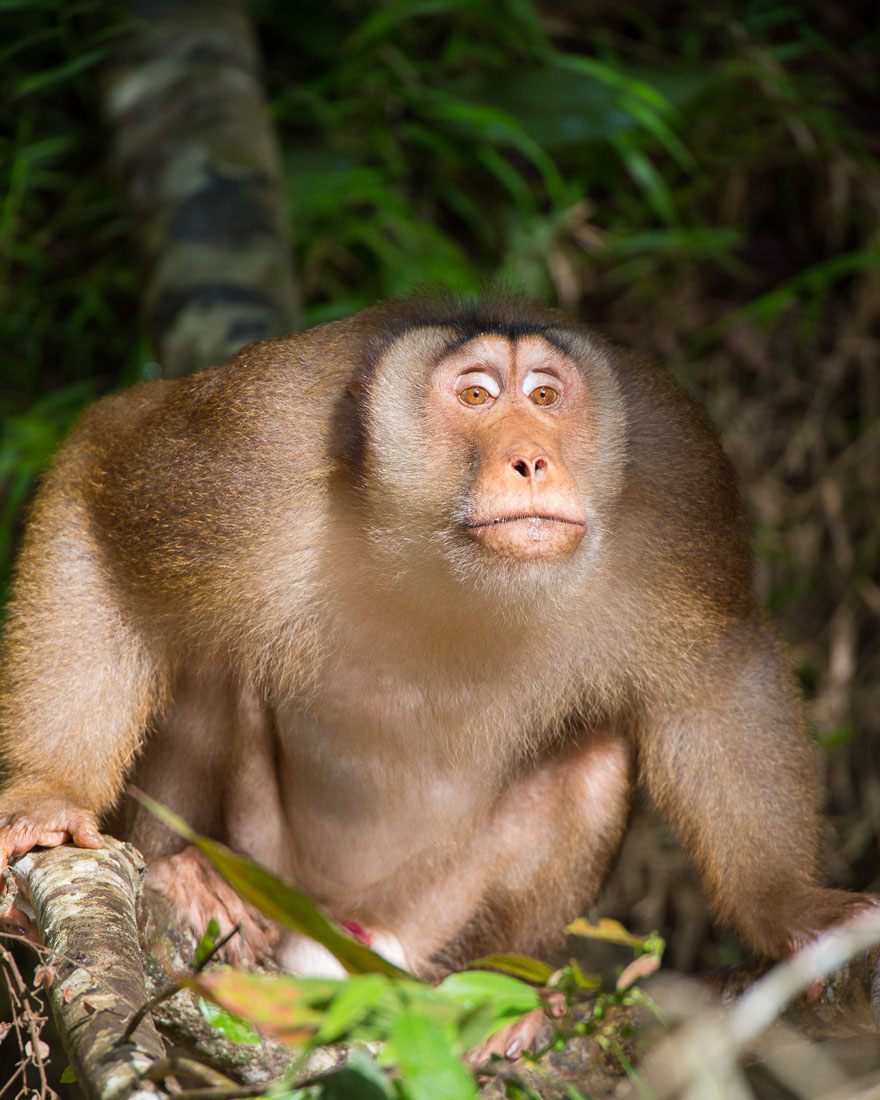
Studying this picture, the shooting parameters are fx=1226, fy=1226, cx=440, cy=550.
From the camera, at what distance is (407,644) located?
3.41 m

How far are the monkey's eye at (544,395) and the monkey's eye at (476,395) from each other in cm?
13

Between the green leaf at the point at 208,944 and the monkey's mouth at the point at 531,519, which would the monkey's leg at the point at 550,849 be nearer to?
the monkey's mouth at the point at 531,519

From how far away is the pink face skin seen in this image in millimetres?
2914

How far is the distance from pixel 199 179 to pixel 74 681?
9.09 feet

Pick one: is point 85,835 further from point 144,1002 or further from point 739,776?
point 739,776

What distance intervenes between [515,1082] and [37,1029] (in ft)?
3.49

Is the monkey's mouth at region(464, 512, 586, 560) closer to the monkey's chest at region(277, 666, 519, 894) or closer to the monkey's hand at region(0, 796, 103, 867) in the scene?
the monkey's chest at region(277, 666, 519, 894)

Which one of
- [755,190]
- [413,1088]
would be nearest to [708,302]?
[755,190]

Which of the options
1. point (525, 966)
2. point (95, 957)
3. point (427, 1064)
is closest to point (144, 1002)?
point (95, 957)

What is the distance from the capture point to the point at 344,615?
3428mm

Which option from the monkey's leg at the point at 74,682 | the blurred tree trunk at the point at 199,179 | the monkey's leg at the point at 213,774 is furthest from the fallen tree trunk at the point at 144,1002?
the blurred tree trunk at the point at 199,179

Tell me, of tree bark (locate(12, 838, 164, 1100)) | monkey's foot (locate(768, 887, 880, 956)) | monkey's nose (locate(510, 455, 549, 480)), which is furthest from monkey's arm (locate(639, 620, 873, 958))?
tree bark (locate(12, 838, 164, 1100))

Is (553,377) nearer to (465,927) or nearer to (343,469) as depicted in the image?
(343,469)

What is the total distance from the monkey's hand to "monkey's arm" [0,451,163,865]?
0.61 ft
